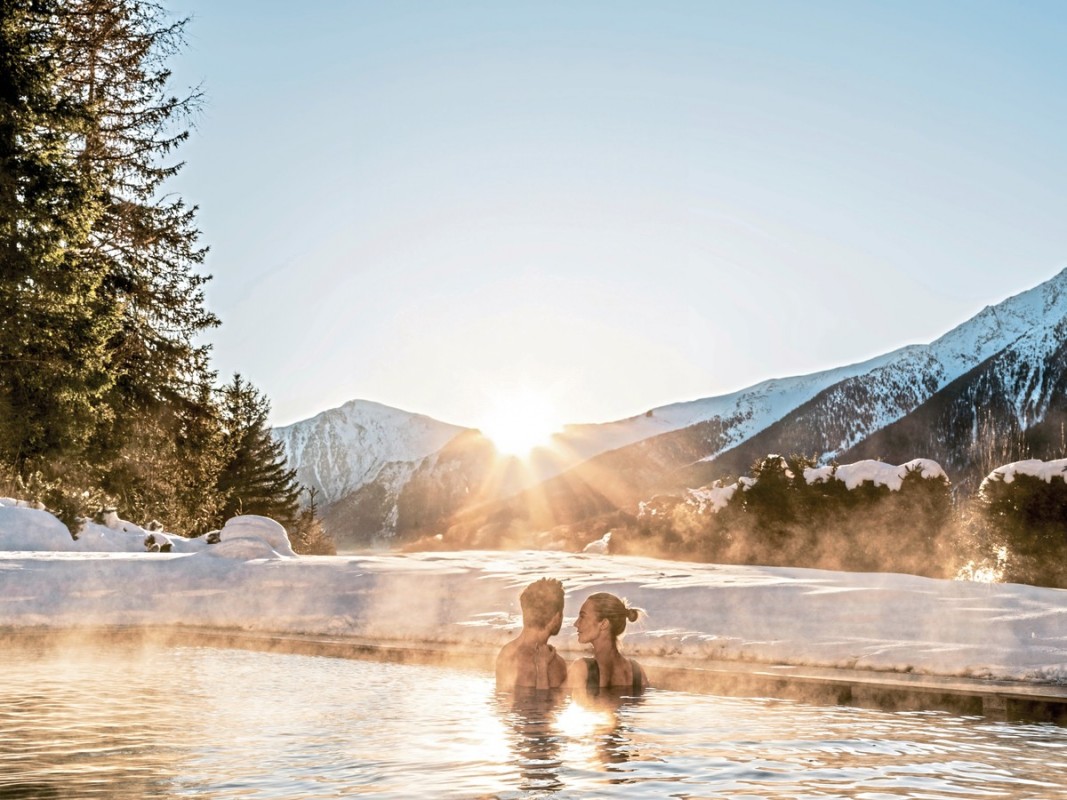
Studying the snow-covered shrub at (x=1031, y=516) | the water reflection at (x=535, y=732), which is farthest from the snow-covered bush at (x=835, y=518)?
the water reflection at (x=535, y=732)

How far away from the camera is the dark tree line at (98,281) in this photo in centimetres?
1695

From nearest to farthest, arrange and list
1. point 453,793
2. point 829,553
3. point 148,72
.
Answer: point 453,793 → point 829,553 → point 148,72

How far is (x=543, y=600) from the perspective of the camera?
7.22 meters

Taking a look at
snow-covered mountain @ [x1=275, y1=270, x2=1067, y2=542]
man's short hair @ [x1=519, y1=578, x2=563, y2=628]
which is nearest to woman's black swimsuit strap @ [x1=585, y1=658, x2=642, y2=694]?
man's short hair @ [x1=519, y1=578, x2=563, y2=628]

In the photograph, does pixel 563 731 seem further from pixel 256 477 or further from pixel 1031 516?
pixel 256 477

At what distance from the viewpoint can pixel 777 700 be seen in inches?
285

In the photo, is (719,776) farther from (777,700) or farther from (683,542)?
(683,542)

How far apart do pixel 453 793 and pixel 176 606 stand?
910cm

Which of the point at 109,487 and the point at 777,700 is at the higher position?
the point at 109,487

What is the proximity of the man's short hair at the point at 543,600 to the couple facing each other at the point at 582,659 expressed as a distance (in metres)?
0.07

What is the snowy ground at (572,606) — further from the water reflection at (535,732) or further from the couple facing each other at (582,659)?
the water reflection at (535,732)

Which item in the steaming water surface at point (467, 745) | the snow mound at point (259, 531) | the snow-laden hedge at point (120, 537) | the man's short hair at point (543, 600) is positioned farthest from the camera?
the snow mound at point (259, 531)

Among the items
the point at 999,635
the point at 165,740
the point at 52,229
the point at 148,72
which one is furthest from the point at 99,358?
the point at 999,635

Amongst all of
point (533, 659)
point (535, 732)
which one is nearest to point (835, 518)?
point (533, 659)
